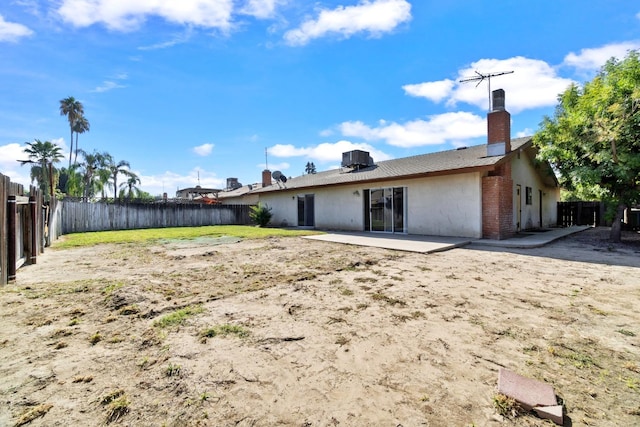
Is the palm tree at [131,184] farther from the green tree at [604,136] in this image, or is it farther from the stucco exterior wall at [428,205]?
the green tree at [604,136]

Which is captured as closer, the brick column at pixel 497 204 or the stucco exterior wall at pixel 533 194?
the brick column at pixel 497 204

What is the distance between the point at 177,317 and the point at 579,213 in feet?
71.8

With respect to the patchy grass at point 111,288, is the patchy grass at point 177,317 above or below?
below

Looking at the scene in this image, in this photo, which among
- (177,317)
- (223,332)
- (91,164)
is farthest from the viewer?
(91,164)

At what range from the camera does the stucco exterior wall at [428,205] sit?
396 inches

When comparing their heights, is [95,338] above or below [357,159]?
below

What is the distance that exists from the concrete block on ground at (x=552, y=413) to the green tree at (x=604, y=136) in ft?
31.8

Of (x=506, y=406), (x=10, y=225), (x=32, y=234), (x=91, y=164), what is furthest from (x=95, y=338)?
(x=91, y=164)

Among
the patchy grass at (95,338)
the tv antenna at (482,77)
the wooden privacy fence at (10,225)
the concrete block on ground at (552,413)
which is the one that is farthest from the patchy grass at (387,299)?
the tv antenna at (482,77)

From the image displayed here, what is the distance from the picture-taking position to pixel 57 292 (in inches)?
167

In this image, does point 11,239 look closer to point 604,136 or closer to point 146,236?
point 146,236

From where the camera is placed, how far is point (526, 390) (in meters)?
1.88

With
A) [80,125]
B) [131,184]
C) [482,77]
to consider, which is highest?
[80,125]

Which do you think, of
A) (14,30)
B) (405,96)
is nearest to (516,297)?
(14,30)
